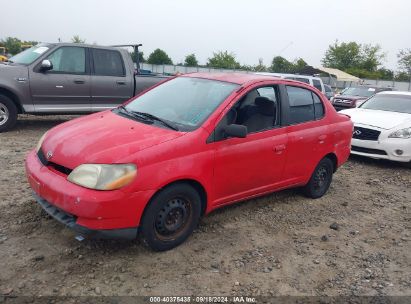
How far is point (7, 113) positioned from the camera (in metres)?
7.93

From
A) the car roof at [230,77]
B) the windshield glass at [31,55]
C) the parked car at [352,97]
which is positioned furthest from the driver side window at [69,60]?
the parked car at [352,97]

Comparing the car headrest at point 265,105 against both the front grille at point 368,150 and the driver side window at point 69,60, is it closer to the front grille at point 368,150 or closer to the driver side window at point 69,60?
the front grille at point 368,150

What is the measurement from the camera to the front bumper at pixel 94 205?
323cm

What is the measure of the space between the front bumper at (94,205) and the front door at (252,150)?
0.92 metres

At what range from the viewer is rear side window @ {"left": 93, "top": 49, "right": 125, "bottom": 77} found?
28.9 feet

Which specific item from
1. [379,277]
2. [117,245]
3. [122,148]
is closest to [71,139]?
[122,148]

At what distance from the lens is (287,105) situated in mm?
4809

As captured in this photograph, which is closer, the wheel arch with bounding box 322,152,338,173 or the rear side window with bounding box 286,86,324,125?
the rear side window with bounding box 286,86,324,125

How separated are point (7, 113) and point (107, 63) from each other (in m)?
2.34

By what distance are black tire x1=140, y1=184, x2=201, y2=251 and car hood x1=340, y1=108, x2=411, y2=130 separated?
5.52 metres

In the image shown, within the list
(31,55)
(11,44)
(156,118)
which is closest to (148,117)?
(156,118)

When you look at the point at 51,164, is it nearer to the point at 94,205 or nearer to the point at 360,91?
the point at 94,205

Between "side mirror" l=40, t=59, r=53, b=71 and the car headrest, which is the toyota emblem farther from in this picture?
"side mirror" l=40, t=59, r=53, b=71

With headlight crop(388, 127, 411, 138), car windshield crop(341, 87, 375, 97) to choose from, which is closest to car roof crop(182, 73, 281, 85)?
headlight crop(388, 127, 411, 138)
